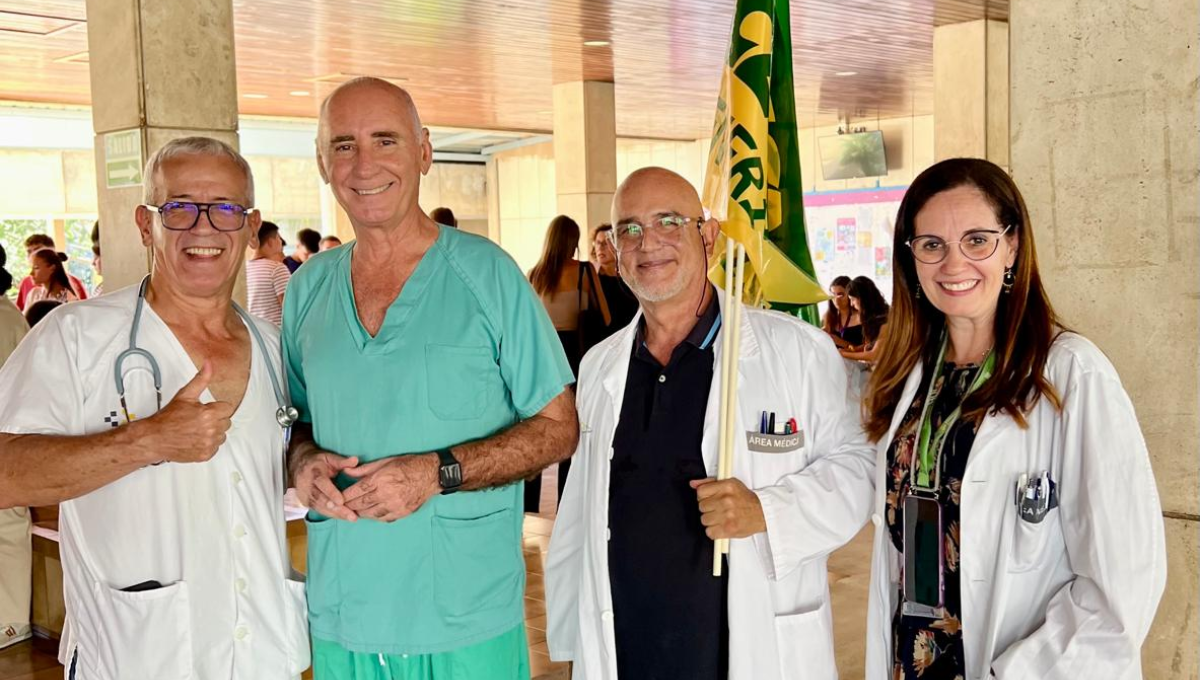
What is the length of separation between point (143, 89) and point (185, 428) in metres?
3.91

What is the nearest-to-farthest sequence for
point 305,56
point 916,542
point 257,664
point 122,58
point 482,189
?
1. point 916,542
2. point 257,664
3. point 122,58
4. point 305,56
5. point 482,189

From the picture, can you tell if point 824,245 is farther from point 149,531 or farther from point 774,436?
point 149,531

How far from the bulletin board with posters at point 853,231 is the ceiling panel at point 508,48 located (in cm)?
344

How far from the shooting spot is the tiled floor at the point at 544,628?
195 inches

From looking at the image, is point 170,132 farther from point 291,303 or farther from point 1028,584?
point 1028,584

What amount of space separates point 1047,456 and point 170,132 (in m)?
4.80

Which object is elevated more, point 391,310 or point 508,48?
point 508,48

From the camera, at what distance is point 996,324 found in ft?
7.38

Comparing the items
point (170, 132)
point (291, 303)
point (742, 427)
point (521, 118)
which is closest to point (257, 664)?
point (291, 303)

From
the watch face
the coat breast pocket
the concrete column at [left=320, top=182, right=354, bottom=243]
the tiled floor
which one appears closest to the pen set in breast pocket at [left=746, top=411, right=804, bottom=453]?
the coat breast pocket

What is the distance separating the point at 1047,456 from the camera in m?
2.11

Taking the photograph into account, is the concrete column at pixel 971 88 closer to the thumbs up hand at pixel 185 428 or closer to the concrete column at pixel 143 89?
the concrete column at pixel 143 89

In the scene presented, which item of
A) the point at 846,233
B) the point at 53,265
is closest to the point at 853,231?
the point at 846,233

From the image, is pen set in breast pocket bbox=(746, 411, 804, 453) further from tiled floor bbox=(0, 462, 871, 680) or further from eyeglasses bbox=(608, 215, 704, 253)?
tiled floor bbox=(0, 462, 871, 680)
